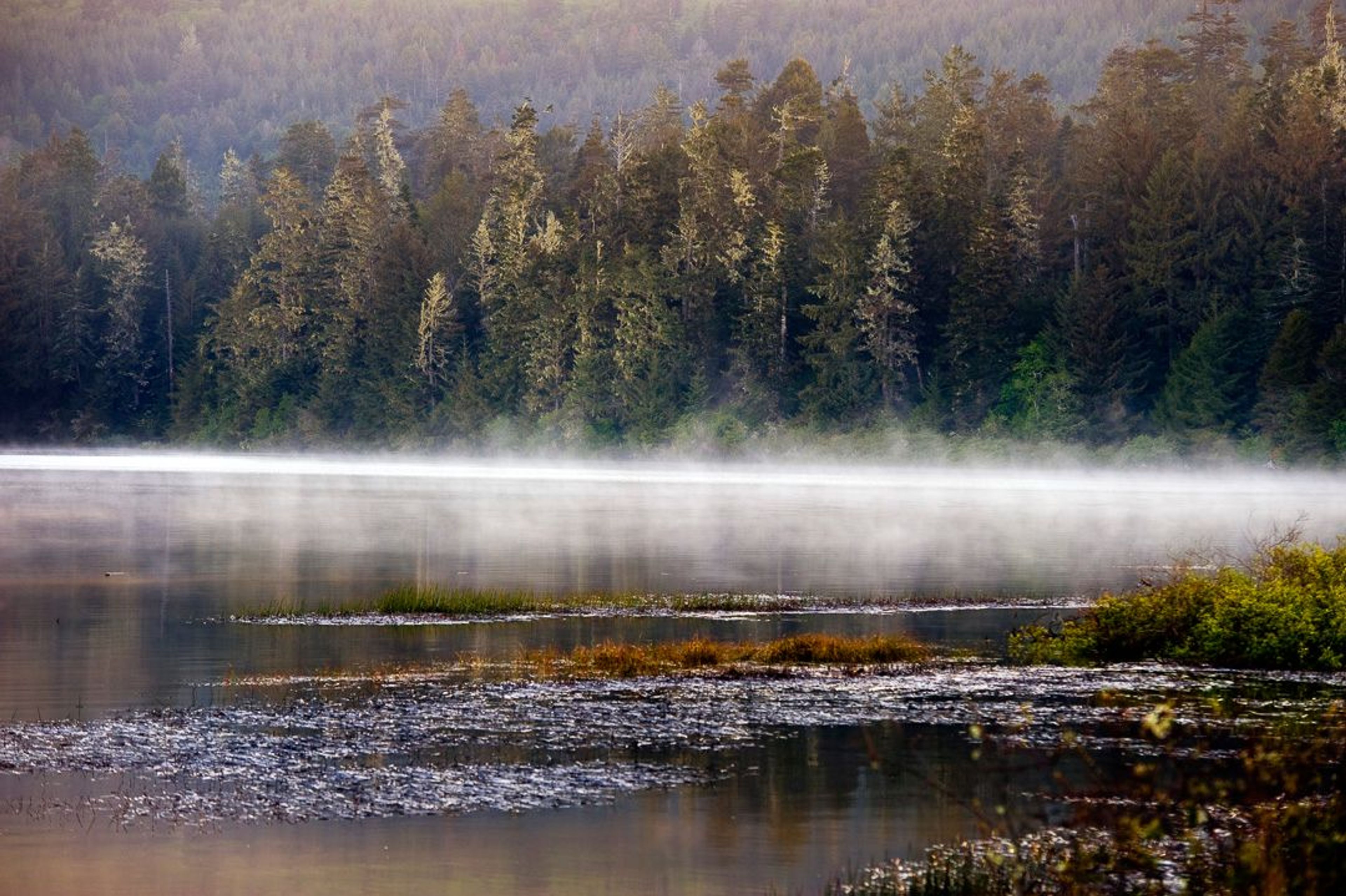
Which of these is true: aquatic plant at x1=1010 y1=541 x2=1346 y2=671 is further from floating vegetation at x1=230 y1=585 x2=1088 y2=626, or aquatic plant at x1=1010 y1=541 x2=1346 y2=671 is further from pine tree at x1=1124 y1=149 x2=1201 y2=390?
pine tree at x1=1124 y1=149 x2=1201 y2=390

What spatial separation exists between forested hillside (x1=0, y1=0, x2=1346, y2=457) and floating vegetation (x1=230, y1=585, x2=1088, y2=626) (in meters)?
Result: 51.8

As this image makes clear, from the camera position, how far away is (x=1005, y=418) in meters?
98.6

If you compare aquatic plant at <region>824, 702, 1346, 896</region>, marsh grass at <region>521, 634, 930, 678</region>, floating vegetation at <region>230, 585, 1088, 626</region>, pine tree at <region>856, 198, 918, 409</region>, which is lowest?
aquatic plant at <region>824, 702, 1346, 896</region>

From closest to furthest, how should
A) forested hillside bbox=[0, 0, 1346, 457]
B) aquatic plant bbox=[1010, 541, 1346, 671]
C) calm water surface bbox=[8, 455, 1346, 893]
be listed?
1. calm water surface bbox=[8, 455, 1346, 893]
2. aquatic plant bbox=[1010, 541, 1346, 671]
3. forested hillside bbox=[0, 0, 1346, 457]

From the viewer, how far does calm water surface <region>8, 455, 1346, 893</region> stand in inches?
591

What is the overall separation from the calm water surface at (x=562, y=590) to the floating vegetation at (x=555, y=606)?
706 mm

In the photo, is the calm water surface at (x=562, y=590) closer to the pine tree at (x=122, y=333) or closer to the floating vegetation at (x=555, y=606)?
the floating vegetation at (x=555, y=606)

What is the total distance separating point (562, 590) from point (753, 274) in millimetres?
76685

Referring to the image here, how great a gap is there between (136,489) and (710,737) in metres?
69.4

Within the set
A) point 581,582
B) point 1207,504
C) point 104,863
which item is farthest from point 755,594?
point 1207,504

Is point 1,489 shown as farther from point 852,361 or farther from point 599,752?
point 599,752

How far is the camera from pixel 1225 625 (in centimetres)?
2573

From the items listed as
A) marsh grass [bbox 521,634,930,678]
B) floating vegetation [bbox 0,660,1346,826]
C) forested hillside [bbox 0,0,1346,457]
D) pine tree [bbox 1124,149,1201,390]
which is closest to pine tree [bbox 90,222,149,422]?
forested hillside [bbox 0,0,1346,457]

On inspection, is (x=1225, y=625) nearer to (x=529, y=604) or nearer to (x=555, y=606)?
(x=555, y=606)
